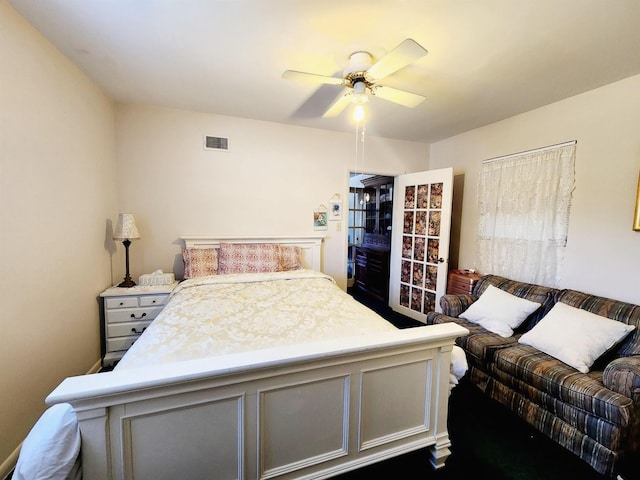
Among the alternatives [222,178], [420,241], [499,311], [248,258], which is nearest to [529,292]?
[499,311]

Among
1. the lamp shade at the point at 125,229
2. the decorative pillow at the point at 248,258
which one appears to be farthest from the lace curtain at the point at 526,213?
the lamp shade at the point at 125,229

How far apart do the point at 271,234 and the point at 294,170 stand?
2.82 feet

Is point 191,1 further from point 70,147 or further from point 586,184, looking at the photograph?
point 586,184

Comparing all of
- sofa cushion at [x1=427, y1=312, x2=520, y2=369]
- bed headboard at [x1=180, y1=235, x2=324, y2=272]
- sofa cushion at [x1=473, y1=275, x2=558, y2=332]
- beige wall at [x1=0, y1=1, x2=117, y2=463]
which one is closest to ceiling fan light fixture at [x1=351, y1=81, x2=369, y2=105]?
bed headboard at [x1=180, y1=235, x2=324, y2=272]

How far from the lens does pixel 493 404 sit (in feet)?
6.63

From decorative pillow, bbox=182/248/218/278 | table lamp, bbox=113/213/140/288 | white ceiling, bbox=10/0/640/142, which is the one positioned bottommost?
decorative pillow, bbox=182/248/218/278

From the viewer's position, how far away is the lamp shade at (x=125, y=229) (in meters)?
2.52

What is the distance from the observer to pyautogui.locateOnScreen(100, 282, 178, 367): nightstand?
7.88 ft

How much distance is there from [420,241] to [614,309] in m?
1.88

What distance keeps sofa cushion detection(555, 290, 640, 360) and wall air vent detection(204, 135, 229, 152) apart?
141 inches

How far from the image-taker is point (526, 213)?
2754mm

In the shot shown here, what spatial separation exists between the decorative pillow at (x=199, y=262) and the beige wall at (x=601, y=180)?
135 inches

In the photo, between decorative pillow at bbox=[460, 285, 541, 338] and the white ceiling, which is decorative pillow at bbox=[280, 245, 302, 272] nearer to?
the white ceiling

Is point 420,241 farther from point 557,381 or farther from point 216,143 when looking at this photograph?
point 216,143
